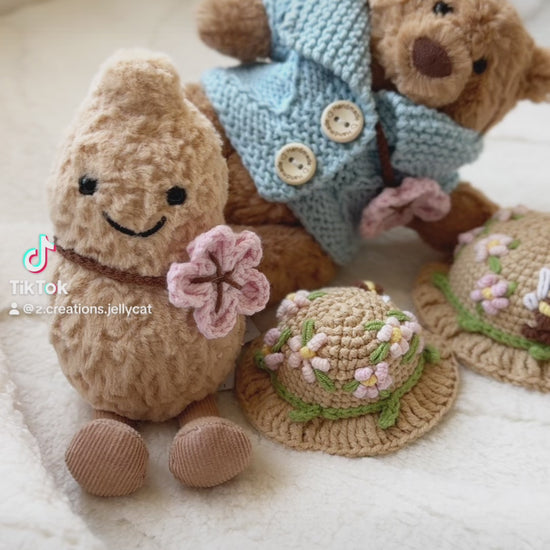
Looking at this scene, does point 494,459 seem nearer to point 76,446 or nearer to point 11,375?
point 76,446

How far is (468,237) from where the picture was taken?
0.97 metres

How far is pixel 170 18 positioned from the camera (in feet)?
4.88

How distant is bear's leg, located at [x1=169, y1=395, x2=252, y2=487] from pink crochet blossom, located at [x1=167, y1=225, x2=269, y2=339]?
9 cm

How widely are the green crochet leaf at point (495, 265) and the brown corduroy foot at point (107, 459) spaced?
18.0 inches

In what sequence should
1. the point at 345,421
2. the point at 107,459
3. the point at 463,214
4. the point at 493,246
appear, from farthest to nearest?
the point at 463,214 → the point at 493,246 → the point at 345,421 → the point at 107,459

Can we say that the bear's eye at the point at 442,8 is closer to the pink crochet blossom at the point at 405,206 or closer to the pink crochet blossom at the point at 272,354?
the pink crochet blossom at the point at 405,206

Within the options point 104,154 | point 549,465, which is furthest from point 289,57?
point 549,465

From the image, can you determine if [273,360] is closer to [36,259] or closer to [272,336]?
[272,336]

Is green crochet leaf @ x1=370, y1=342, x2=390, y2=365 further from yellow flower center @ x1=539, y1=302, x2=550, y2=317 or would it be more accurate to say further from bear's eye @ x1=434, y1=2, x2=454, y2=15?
bear's eye @ x1=434, y1=2, x2=454, y2=15

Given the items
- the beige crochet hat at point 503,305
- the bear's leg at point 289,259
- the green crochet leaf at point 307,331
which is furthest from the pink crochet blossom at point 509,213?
the green crochet leaf at point 307,331

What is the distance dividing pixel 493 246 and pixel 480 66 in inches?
8.4

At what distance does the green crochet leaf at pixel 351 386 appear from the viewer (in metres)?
0.76

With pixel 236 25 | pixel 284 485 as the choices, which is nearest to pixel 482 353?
pixel 284 485

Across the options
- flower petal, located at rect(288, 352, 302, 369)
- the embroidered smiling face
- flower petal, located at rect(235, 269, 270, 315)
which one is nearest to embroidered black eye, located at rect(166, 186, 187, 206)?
the embroidered smiling face
